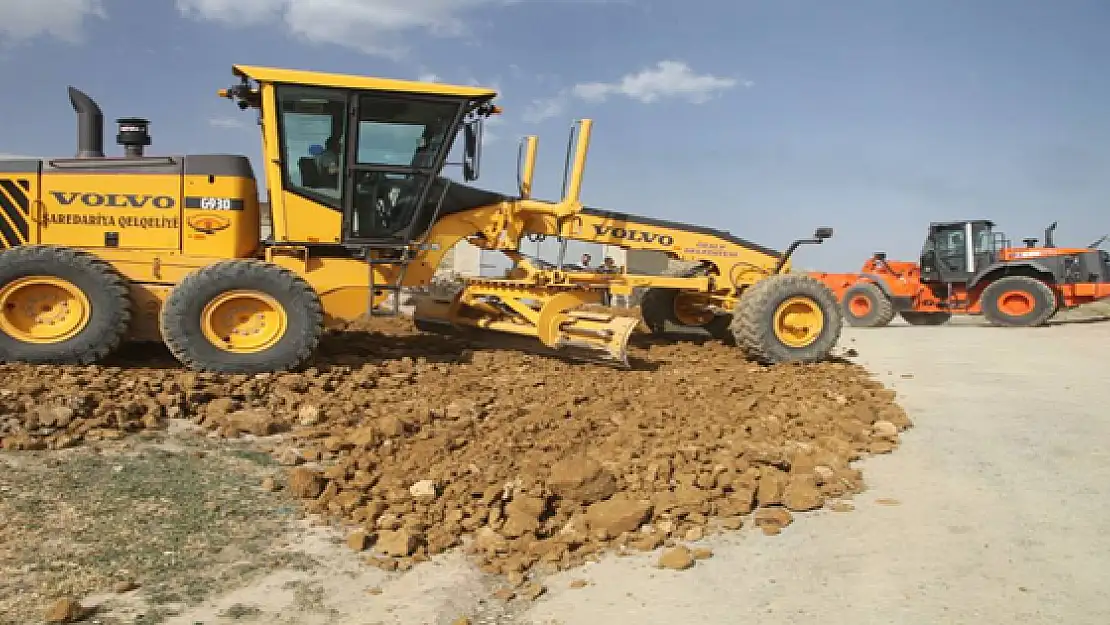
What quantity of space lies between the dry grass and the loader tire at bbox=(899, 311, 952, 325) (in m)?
17.3

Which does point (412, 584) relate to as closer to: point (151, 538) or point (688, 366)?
point (151, 538)

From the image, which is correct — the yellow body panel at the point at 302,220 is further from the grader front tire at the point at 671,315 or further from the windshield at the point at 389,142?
the grader front tire at the point at 671,315

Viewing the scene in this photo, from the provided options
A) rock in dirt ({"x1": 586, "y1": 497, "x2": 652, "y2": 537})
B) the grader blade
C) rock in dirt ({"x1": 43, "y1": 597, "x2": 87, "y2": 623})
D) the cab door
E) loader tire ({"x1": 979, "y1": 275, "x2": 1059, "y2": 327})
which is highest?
the cab door

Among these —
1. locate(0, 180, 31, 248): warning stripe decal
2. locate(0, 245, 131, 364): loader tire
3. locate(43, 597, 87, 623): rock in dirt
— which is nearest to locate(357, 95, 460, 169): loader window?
locate(0, 245, 131, 364): loader tire

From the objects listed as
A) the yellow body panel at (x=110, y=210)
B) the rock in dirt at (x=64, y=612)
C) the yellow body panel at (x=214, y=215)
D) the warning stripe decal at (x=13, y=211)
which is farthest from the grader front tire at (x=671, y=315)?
the rock in dirt at (x=64, y=612)

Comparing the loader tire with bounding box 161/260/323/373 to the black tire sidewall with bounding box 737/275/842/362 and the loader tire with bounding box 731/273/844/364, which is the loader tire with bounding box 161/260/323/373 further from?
the black tire sidewall with bounding box 737/275/842/362

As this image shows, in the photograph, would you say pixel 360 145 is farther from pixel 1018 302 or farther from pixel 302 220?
pixel 1018 302

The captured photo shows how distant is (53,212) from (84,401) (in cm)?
238

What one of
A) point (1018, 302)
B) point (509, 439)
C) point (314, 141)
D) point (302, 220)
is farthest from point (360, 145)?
point (1018, 302)

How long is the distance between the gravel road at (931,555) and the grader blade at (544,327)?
9.07 feet

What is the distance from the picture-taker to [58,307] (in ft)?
21.0

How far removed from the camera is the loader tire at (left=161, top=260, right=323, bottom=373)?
6414 millimetres

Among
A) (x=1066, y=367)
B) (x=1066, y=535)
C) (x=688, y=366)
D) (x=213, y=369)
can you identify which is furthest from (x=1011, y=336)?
(x=213, y=369)

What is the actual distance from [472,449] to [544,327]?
119 inches
